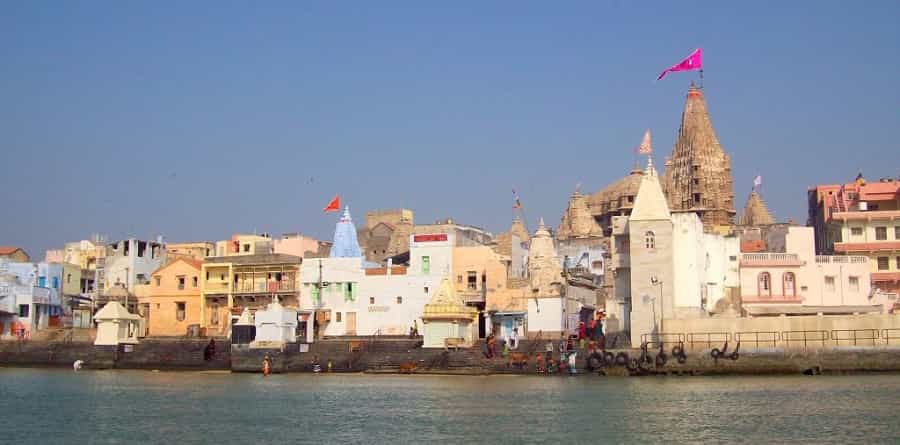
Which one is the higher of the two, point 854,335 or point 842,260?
point 842,260

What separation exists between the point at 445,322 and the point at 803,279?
855 inches

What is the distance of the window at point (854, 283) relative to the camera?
66250 mm

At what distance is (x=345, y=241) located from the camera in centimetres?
7338

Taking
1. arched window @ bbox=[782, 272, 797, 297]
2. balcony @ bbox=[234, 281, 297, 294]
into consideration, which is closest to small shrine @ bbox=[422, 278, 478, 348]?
balcony @ bbox=[234, 281, 297, 294]

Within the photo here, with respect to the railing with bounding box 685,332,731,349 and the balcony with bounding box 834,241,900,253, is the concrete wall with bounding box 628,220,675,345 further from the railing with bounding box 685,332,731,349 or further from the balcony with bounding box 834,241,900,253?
the balcony with bounding box 834,241,900,253

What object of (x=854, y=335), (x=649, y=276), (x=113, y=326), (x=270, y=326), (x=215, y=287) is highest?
(x=215, y=287)

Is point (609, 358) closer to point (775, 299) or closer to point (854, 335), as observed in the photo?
point (854, 335)

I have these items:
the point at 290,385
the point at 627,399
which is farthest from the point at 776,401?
the point at 290,385

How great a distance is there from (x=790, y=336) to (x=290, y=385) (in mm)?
23092

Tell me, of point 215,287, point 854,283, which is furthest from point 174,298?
point 854,283

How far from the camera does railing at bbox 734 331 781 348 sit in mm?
53094

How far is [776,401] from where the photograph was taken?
38.9 metres

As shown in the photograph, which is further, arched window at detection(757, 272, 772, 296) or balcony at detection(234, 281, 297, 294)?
balcony at detection(234, 281, 297, 294)

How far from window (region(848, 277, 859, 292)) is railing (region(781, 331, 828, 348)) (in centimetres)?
1518
